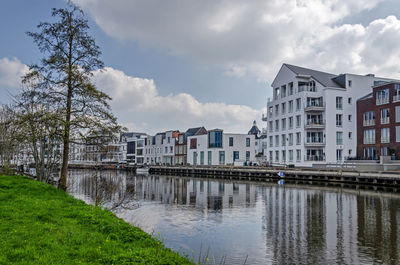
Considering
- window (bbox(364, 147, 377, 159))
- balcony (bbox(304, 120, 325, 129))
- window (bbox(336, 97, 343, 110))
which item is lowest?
window (bbox(364, 147, 377, 159))

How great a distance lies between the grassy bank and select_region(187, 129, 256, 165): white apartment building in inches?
2633

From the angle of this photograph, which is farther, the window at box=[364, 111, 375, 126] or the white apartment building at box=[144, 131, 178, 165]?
the white apartment building at box=[144, 131, 178, 165]

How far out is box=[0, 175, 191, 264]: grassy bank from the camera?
6469 mm

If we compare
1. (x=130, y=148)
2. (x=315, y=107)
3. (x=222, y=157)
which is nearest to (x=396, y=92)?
(x=315, y=107)

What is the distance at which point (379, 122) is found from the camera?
48.6 metres

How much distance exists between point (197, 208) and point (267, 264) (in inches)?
471

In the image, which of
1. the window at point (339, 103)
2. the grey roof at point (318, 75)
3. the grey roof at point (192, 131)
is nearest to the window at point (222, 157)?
the grey roof at point (192, 131)

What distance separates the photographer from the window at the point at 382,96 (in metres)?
47.3

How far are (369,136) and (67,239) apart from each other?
51730mm

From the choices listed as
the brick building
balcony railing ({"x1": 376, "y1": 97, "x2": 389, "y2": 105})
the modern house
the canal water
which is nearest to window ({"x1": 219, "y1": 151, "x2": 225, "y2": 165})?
the modern house

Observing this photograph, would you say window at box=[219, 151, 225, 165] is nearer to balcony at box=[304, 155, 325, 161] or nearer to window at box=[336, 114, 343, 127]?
balcony at box=[304, 155, 325, 161]

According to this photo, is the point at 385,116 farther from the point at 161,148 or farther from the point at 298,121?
the point at 161,148

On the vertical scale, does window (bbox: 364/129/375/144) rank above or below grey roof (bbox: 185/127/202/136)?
below

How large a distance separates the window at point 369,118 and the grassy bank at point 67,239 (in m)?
49.1
